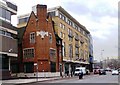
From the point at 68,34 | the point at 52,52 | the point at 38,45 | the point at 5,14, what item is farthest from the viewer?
the point at 68,34

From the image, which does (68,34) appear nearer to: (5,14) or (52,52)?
(52,52)

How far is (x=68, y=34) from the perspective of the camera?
91.7 metres

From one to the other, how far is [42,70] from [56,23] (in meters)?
18.6

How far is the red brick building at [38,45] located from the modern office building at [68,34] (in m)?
6.71

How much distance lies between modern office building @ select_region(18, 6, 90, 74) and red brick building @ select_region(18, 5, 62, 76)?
6707 mm

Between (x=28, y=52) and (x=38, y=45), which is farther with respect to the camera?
(x=28, y=52)

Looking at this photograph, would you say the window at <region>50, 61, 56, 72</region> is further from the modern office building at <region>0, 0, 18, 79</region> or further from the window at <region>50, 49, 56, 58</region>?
the modern office building at <region>0, 0, 18, 79</region>

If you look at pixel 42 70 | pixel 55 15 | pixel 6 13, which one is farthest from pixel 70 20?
pixel 6 13

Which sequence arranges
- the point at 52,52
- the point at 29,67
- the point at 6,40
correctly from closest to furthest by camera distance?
the point at 6,40
the point at 29,67
the point at 52,52

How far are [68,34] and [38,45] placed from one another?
25.1 meters

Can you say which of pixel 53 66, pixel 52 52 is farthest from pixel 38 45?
pixel 53 66

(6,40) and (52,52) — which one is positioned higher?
(6,40)

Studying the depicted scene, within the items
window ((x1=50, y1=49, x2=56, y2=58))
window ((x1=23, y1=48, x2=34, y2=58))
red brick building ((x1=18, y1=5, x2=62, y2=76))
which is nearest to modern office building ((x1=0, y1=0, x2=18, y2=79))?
red brick building ((x1=18, y1=5, x2=62, y2=76))

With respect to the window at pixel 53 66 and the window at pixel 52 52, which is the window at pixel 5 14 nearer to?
the window at pixel 52 52
